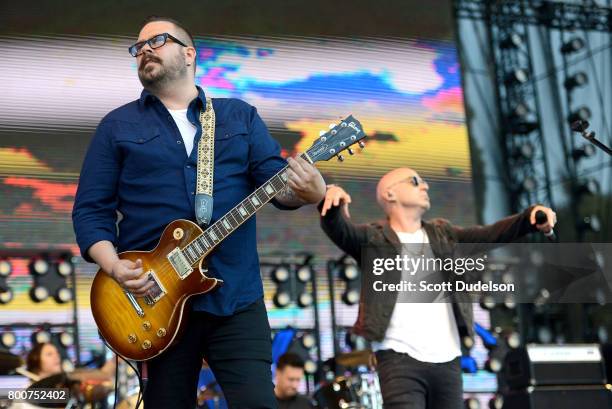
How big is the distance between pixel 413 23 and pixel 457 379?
18.2 ft

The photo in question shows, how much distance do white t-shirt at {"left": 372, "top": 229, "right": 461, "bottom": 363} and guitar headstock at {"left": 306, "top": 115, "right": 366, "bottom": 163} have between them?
1318 mm

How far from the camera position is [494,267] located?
9969mm

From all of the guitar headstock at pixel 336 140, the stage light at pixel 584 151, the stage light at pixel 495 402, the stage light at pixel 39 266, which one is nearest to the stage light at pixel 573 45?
the stage light at pixel 584 151

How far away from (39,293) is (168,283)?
221 inches

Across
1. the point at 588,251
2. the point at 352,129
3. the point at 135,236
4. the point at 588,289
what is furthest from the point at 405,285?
the point at 588,251

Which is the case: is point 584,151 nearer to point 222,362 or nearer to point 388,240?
point 388,240

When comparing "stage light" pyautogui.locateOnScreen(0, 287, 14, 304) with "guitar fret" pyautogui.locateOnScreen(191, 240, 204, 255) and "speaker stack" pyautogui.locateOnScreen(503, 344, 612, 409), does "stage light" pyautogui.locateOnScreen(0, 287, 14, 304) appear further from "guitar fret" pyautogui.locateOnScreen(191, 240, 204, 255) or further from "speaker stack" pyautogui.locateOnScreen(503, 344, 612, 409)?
"guitar fret" pyautogui.locateOnScreen(191, 240, 204, 255)

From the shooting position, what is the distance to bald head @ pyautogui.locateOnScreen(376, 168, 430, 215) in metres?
4.93

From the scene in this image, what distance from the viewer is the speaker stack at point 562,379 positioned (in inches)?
229

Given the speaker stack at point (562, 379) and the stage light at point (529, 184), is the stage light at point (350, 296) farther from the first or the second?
the speaker stack at point (562, 379)

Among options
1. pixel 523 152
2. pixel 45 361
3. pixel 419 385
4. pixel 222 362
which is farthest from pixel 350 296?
pixel 222 362

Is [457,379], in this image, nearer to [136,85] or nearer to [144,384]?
[144,384]

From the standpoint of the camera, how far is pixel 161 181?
3.35 m

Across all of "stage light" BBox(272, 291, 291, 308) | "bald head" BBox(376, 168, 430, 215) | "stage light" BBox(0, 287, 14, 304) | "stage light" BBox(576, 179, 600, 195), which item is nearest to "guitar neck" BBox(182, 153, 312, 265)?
"bald head" BBox(376, 168, 430, 215)
